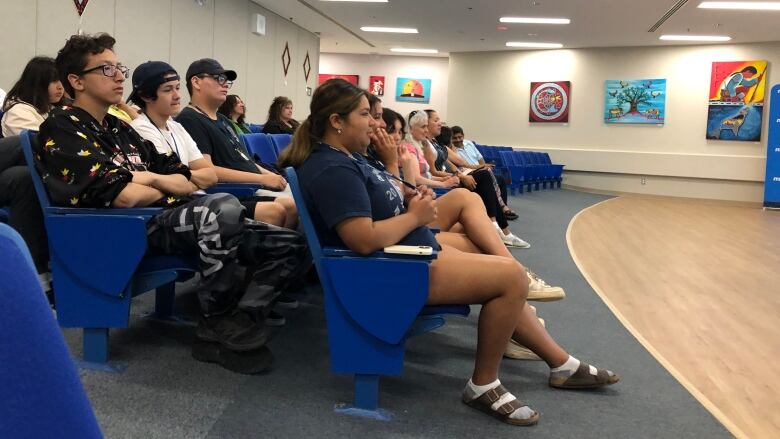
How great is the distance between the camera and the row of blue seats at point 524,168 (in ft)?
34.3

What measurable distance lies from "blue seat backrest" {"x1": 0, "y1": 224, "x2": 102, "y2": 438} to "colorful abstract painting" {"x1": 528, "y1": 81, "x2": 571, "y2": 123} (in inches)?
550

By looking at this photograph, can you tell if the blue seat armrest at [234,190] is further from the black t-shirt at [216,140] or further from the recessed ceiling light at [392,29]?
the recessed ceiling light at [392,29]

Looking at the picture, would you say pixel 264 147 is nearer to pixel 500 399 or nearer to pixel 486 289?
pixel 486 289

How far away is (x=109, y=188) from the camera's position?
1.97m

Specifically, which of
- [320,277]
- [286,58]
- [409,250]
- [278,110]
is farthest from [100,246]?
[286,58]

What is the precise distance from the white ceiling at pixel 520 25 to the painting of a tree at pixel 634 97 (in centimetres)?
96

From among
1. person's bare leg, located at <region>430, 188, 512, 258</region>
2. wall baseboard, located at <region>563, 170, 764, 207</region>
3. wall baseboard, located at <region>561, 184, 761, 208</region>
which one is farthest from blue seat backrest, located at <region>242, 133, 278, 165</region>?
wall baseboard, located at <region>563, 170, 764, 207</region>

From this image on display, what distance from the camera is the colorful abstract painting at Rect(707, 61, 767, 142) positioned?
1177 centimetres

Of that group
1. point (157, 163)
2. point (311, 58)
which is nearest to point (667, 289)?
point (157, 163)

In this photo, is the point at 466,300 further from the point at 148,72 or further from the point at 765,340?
the point at 765,340

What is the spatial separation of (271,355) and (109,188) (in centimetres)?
79

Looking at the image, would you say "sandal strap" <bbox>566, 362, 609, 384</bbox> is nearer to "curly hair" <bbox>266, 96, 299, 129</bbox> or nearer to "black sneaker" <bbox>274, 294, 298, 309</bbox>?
"black sneaker" <bbox>274, 294, 298, 309</bbox>

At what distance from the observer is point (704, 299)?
3734 mm

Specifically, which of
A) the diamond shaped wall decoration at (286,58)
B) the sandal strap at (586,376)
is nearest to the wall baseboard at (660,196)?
the diamond shaped wall decoration at (286,58)
